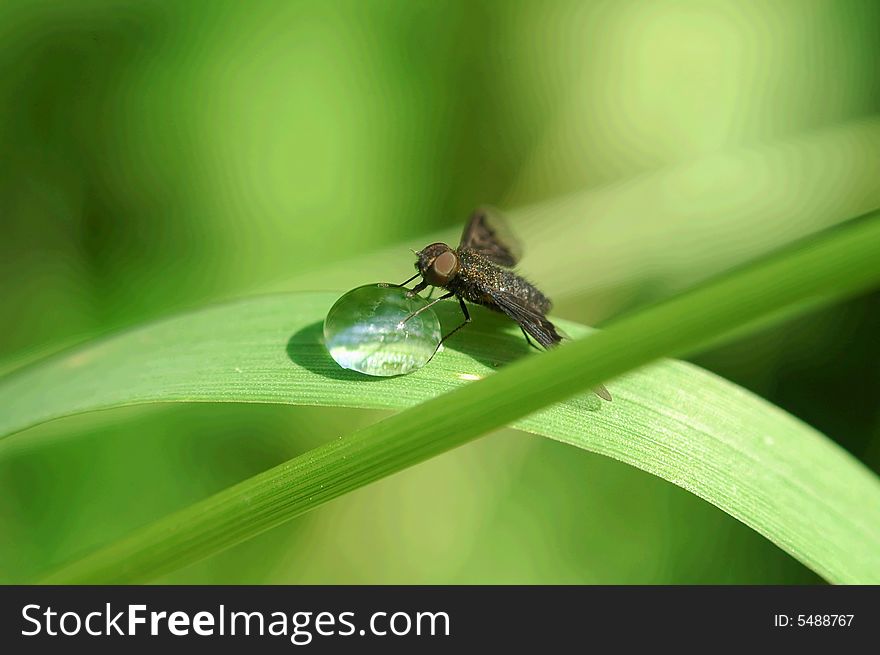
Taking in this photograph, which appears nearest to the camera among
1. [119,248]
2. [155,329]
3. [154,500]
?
[155,329]

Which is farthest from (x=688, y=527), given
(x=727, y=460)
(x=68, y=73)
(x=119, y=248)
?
(x=68, y=73)

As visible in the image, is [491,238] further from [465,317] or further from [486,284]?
[465,317]

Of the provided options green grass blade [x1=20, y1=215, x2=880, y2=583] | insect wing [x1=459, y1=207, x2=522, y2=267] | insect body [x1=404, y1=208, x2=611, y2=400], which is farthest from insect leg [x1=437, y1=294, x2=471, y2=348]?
insect wing [x1=459, y1=207, x2=522, y2=267]

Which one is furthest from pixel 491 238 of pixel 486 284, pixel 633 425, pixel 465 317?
pixel 633 425

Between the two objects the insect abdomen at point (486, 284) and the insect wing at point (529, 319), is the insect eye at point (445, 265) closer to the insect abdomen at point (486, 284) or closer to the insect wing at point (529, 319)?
the insect abdomen at point (486, 284)

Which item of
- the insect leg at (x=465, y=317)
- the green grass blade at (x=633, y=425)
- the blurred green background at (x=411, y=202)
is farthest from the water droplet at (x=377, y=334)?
the blurred green background at (x=411, y=202)

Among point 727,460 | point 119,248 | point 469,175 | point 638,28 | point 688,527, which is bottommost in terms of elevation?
point 727,460

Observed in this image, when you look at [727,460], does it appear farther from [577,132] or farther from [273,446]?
[577,132]

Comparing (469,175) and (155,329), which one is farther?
(469,175)
